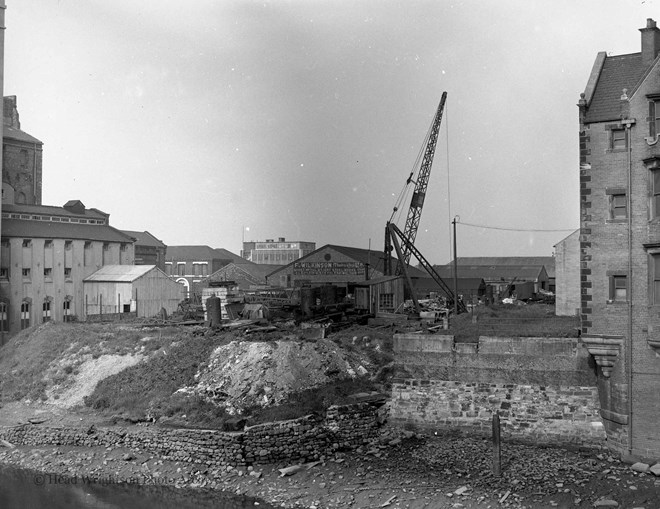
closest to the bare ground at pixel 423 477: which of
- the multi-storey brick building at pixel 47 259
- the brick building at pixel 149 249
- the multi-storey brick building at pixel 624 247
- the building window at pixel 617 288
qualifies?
the multi-storey brick building at pixel 624 247

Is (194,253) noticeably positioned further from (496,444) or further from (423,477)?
(496,444)

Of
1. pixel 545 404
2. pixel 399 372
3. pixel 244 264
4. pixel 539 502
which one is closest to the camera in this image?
pixel 539 502

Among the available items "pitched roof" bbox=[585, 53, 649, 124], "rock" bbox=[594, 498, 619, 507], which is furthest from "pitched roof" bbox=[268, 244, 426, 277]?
"rock" bbox=[594, 498, 619, 507]

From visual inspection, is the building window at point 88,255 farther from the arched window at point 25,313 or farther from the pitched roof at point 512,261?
the pitched roof at point 512,261

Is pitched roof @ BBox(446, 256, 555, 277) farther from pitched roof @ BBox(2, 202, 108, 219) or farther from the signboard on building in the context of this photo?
pitched roof @ BBox(2, 202, 108, 219)

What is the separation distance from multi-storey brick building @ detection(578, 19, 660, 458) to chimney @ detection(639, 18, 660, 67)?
0.04 meters

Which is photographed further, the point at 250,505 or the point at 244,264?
the point at 244,264

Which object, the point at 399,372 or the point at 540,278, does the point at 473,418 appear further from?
the point at 540,278

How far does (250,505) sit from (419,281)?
171ft

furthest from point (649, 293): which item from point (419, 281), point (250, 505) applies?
point (419, 281)

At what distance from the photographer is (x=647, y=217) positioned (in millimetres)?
23109

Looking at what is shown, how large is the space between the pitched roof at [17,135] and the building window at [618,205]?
6087 cm

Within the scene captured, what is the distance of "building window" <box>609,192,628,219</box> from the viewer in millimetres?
23828

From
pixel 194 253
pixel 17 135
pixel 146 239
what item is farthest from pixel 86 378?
pixel 194 253
